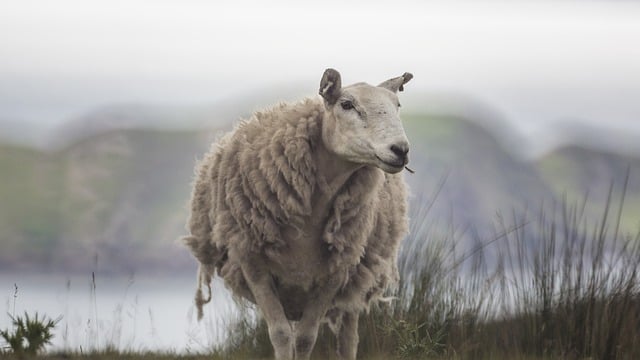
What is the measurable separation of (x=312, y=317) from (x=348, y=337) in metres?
0.84

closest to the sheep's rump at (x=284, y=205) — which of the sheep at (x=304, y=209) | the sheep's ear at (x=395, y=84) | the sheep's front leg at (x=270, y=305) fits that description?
the sheep at (x=304, y=209)

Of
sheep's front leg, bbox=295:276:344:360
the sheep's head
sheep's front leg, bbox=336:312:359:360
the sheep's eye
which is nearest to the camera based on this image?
the sheep's head

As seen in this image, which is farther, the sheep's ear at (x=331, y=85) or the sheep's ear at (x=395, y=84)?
the sheep's ear at (x=395, y=84)

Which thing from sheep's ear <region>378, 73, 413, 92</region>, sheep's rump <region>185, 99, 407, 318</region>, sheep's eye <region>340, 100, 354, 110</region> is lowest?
sheep's rump <region>185, 99, 407, 318</region>

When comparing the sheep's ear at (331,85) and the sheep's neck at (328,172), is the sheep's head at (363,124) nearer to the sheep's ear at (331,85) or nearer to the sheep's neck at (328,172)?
the sheep's ear at (331,85)

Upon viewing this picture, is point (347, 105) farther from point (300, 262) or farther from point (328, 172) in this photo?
point (300, 262)

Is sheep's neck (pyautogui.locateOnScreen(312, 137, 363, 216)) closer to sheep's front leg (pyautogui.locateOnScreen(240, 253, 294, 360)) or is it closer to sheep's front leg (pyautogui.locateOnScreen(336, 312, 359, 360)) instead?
sheep's front leg (pyautogui.locateOnScreen(240, 253, 294, 360))

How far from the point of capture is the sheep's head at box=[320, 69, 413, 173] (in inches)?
306

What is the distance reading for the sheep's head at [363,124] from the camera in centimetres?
778

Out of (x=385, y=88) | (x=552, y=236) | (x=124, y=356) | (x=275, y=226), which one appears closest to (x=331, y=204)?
(x=275, y=226)

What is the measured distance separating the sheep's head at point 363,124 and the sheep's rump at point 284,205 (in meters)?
0.31

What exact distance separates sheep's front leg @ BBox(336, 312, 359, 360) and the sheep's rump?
265 mm

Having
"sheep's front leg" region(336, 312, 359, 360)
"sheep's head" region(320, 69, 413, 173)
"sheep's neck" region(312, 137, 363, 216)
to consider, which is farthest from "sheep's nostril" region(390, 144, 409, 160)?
"sheep's front leg" region(336, 312, 359, 360)

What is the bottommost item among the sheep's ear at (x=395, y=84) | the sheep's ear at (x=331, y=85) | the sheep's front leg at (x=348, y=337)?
the sheep's front leg at (x=348, y=337)
